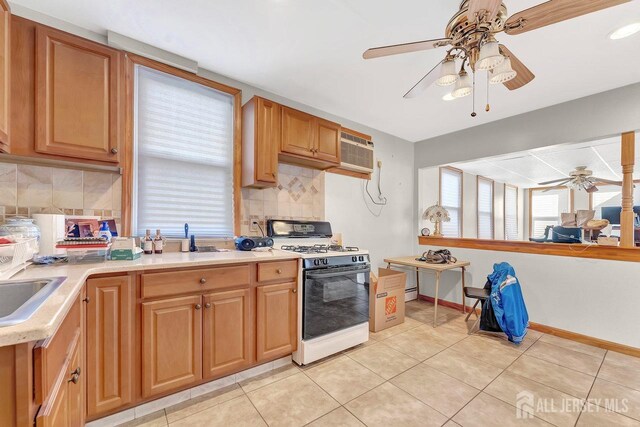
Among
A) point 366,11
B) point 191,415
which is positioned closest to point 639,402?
point 191,415

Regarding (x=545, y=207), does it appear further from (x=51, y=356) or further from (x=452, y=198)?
(x=51, y=356)

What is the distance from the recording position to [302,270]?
7.09 feet

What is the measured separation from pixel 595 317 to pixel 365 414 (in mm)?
2698

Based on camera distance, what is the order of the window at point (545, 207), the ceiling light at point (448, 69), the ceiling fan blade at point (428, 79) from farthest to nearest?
1. the window at point (545, 207)
2. the ceiling fan blade at point (428, 79)
3. the ceiling light at point (448, 69)

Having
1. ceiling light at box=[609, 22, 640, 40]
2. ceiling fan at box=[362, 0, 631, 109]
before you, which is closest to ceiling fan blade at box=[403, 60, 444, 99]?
ceiling fan at box=[362, 0, 631, 109]

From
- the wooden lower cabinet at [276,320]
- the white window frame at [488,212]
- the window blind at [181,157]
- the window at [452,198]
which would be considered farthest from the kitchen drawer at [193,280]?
the white window frame at [488,212]

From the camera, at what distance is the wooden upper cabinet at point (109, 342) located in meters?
1.42

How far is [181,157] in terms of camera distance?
90.4 inches

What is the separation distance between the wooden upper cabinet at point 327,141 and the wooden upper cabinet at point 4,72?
6.85 feet

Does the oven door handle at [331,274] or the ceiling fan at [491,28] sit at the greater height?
the ceiling fan at [491,28]

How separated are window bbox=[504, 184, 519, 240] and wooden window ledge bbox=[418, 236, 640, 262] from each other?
4316mm

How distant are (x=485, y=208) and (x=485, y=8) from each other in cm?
588

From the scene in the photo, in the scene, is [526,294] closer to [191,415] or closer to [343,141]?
[343,141]

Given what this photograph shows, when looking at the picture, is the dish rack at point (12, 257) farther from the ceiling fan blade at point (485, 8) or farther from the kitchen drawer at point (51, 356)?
the ceiling fan blade at point (485, 8)
